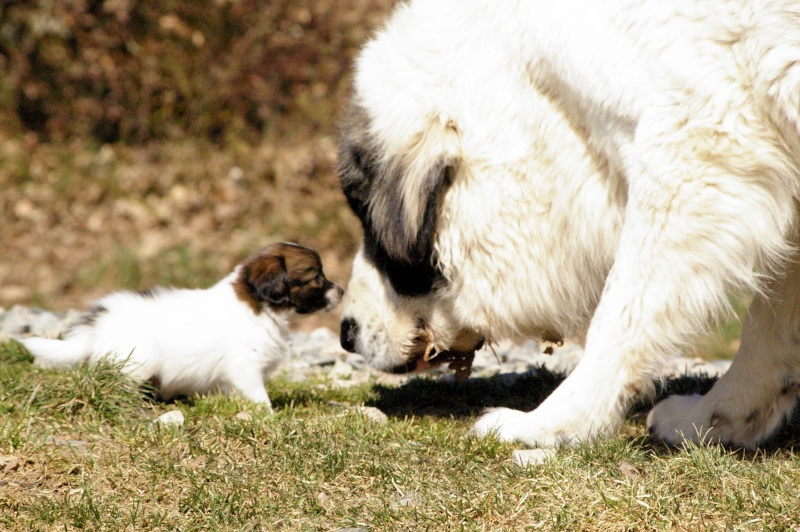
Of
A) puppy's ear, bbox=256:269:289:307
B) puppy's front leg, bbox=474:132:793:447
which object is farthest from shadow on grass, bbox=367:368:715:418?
puppy's front leg, bbox=474:132:793:447

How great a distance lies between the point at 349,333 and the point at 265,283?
510 mm

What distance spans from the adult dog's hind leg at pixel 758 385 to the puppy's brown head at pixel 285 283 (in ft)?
5.46

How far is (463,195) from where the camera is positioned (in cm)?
364

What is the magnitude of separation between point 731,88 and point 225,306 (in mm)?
2391

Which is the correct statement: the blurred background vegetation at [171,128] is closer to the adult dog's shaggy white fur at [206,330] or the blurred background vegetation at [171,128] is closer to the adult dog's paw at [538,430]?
the adult dog's shaggy white fur at [206,330]

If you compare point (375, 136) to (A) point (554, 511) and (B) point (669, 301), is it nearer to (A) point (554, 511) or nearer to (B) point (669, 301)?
(B) point (669, 301)

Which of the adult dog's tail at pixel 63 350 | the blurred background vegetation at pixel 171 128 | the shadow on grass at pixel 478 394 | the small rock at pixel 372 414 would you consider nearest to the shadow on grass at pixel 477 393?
the shadow on grass at pixel 478 394

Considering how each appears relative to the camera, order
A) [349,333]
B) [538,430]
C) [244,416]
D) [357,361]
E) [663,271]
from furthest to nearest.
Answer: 1. [357,361]
2. [349,333]
3. [244,416]
4. [538,430]
5. [663,271]

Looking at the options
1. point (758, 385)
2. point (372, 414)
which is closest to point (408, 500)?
point (372, 414)

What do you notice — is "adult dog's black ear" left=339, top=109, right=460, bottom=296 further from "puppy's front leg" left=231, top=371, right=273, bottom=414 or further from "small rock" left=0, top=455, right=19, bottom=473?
"small rock" left=0, top=455, right=19, bottom=473

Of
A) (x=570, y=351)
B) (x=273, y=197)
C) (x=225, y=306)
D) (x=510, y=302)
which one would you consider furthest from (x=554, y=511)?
(x=273, y=197)

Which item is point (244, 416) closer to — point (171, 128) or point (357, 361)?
point (357, 361)

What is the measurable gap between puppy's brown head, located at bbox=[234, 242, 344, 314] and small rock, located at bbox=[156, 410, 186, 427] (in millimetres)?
692

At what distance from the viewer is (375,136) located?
378 cm
